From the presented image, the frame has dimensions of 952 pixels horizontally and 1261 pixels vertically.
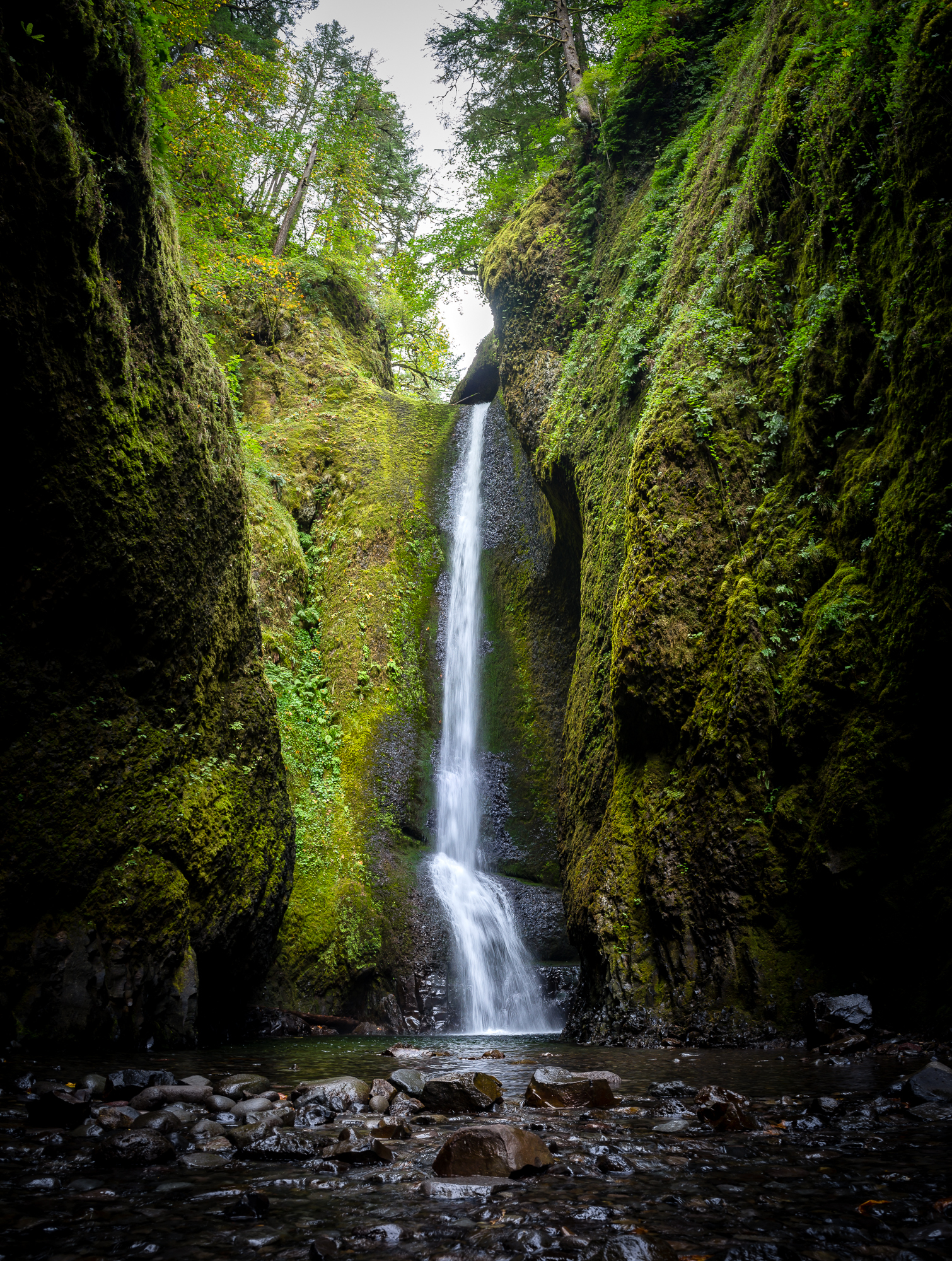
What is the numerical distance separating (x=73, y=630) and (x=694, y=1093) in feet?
17.3

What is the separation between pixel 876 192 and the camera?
216 inches

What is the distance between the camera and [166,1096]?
139 inches

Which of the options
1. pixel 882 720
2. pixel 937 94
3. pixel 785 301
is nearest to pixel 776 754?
pixel 882 720

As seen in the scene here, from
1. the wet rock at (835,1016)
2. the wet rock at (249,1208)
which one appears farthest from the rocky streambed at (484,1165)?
the wet rock at (835,1016)

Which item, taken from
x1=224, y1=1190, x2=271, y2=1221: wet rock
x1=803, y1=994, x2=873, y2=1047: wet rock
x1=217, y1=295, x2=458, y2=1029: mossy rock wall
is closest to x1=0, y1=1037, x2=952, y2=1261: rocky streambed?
x1=224, y1=1190, x2=271, y2=1221: wet rock

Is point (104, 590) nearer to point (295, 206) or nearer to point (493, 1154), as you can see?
point (493, 1154)

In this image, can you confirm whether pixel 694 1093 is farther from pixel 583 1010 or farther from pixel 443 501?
pixel 443 501

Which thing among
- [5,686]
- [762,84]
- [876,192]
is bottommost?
[5,686]

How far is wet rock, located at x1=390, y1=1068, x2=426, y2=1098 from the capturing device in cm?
388

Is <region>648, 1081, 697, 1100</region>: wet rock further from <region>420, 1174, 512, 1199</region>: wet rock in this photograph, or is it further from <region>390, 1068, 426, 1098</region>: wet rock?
<region>420, 1174, 512, 1199</region>: wet rock

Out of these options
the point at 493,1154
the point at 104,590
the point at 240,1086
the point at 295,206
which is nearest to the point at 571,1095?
the point at 493,1154

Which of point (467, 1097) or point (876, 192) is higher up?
point (876, 192)

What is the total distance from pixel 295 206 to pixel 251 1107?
2250 cm

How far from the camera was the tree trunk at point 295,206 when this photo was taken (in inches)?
766
